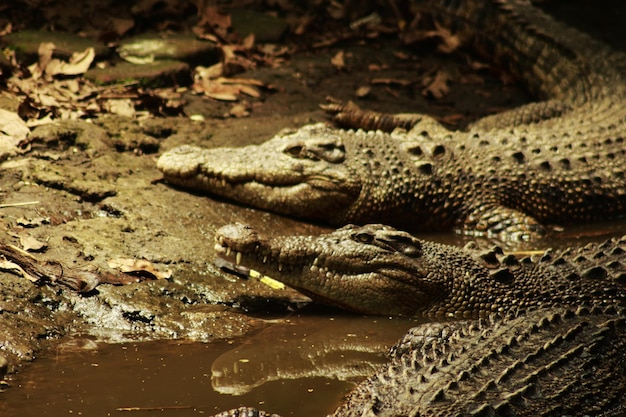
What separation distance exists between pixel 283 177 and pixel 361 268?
154 cm

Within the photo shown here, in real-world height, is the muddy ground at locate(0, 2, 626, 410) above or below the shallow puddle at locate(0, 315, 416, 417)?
below

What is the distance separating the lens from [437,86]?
29.0ft

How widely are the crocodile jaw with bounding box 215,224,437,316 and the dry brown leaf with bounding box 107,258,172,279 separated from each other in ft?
1.47

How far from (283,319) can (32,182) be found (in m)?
2.09

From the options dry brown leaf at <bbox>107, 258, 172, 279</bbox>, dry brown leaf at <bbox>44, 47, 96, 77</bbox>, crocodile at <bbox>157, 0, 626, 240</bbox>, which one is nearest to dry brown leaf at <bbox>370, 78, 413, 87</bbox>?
crocodile at <bbox>157, 0, 626, 240</bbox>

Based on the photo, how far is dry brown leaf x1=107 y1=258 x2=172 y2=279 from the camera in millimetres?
4938

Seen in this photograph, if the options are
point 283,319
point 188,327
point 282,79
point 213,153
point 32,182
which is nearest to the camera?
point 188,327

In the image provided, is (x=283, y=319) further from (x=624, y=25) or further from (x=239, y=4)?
(x=624, y=25)

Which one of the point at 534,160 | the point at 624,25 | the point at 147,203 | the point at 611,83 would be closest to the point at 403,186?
the point at 534,160

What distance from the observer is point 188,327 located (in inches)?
181

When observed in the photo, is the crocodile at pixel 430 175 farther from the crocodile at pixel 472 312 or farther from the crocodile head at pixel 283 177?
the crocodile at pixel 472 312

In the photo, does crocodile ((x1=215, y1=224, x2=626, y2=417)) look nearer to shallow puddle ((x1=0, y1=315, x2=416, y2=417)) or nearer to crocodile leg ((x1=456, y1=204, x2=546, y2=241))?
shallow puddle ((x1=0, y1=315, x2=416, y2=417))

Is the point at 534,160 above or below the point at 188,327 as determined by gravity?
above

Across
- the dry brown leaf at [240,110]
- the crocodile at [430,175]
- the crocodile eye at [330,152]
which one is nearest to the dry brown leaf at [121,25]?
the dry brown leaf at [240,110]
